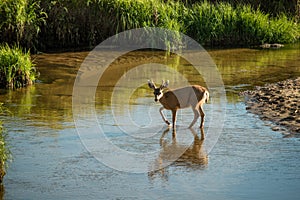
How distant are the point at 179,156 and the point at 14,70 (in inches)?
248

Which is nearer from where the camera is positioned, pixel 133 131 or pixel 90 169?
pixel 90 169

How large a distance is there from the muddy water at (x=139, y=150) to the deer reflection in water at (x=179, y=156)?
0.01 meters

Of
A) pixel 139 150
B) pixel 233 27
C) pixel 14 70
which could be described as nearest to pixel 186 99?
pixel 139 150

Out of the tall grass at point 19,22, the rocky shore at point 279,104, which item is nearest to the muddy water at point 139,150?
the rocky shore at point 279,104

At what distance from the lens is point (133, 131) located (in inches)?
430

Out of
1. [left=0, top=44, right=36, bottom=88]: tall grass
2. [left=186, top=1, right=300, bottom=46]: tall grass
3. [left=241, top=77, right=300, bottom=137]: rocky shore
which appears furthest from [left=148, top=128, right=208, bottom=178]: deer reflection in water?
[left=186, top=1, right=300, bottom=46]: tall grass

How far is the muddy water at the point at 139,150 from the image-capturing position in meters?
8.01

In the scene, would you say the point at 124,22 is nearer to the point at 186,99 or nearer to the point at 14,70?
the point at 14,70

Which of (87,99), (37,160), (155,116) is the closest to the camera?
(37,160)

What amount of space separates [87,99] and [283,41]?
35.0 feet

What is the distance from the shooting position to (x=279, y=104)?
12.4m

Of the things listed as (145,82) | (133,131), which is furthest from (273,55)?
(133,131)

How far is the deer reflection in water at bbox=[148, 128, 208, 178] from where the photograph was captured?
29.3 feet

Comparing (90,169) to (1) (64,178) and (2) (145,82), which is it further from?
(2) (145,82)
